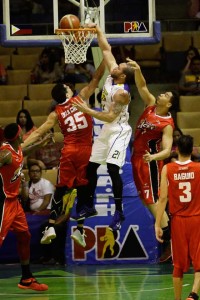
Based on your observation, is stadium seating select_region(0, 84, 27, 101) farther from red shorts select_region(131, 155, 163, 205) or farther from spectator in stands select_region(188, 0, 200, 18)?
red shorts select_region(131, 155, 163, 205)

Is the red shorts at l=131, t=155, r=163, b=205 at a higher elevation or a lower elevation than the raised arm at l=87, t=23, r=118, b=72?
lower

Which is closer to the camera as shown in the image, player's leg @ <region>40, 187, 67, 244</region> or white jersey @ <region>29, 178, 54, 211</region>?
player's leg @ <region>40, 187, 67, 244</region>

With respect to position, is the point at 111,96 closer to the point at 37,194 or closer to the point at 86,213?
the point at 86,213

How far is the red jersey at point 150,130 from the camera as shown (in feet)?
48.7

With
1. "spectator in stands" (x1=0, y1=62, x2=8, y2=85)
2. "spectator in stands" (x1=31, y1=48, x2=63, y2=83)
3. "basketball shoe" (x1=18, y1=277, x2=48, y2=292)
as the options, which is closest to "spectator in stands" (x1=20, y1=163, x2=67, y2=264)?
"basketball shoe" (x1=18, y1=277, x2=48, y2=292)

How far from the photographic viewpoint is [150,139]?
49.2ft

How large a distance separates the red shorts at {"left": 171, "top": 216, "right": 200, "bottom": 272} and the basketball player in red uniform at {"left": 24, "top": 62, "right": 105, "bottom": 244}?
2882mm

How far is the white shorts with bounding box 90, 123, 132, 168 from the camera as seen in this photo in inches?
573

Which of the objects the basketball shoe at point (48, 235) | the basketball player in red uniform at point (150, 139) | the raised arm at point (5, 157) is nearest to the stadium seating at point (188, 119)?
the basketball player in red uniform at point (150, 139)

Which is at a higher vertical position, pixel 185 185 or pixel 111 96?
pixel 111 96

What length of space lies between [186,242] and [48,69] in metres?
8.11

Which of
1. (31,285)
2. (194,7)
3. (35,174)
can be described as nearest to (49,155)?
(35,174)

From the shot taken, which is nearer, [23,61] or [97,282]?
[97,282]

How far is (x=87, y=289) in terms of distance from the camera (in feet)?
47.3
